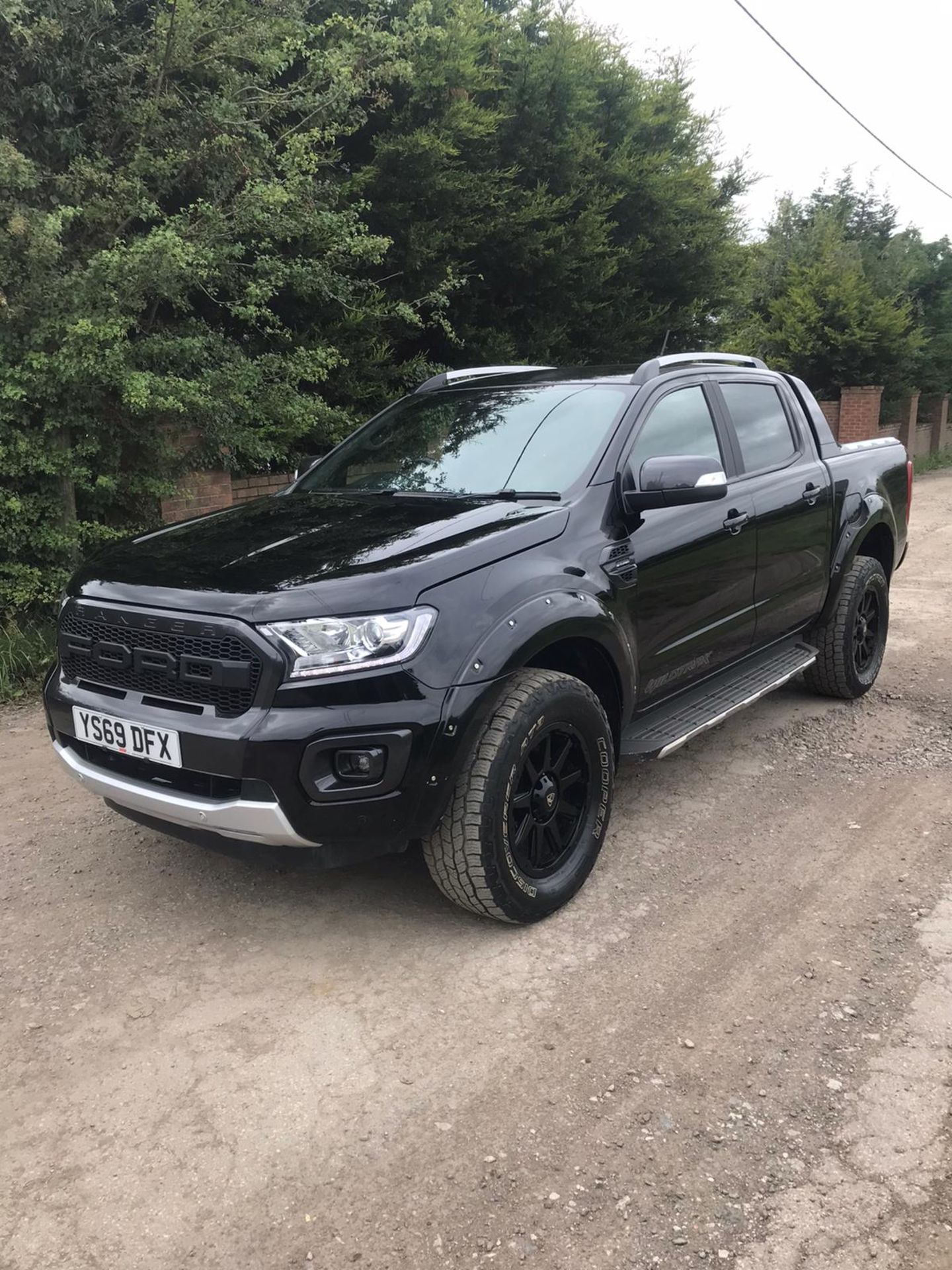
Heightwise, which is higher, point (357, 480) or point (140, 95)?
point (140, 95)

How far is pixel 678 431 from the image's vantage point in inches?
163

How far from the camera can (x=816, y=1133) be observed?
233cm

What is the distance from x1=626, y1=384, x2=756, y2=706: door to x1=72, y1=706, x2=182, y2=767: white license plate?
169cm

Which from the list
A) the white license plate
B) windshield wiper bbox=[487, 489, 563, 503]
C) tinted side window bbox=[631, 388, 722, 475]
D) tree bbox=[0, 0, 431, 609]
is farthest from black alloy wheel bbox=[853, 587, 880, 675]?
tree bbox=[0, 0, 431, 609]

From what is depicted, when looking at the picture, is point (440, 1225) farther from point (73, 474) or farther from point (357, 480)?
point (73, 474)

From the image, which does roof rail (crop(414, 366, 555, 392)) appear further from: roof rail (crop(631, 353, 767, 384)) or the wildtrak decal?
the wildtrak decal

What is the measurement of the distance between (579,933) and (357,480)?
6.80 feet

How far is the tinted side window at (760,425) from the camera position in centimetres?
461

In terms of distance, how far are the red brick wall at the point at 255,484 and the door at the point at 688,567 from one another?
4424 millimetres

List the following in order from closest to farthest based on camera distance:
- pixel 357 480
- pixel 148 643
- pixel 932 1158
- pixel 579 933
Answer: pixel 932 1158
pixel 148 643
pixel 579 933
pixel 357 480

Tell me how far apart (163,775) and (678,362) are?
9.16 ft

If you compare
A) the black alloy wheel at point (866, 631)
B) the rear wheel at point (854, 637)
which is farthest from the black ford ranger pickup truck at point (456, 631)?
the black alloy wheel at point (866, 631)

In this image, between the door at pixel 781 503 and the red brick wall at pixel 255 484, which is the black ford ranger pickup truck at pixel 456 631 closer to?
the door at pixel 781 503

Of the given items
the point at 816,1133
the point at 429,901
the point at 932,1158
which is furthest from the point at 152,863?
the point at 932,1158
